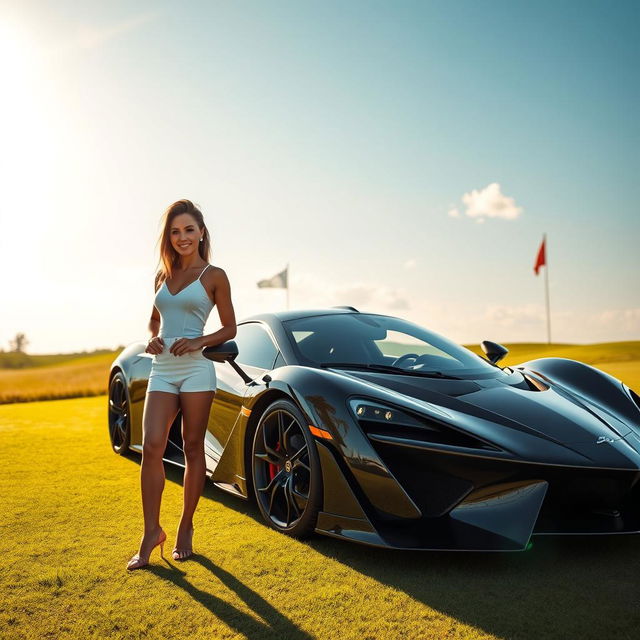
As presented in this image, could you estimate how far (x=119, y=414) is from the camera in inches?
253

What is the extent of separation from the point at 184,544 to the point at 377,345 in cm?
193

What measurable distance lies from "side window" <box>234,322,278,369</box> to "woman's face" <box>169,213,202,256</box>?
110 centimetres

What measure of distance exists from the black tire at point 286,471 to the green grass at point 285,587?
12 centimetres

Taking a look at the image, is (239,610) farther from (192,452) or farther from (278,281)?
(278,281)

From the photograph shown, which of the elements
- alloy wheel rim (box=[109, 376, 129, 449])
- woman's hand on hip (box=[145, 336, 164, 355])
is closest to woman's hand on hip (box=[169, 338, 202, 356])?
woman's hand on hip (box=[145, 336, 164, 355])

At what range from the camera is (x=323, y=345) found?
4402mm

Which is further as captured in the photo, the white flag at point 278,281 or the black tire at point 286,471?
the white flag at point 278,281

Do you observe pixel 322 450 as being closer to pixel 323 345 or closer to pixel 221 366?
pixel 323 345

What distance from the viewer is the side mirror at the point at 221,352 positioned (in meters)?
3.44

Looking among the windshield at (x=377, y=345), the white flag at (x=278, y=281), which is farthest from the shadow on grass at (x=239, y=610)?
the white flag at (x=278, y=281)

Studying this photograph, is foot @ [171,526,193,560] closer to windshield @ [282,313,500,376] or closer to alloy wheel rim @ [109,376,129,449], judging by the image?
windshield @ [282,313,500,376]

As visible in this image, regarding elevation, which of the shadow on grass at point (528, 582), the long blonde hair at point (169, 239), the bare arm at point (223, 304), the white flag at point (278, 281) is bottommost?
the shadow on grass at point (528, 582)

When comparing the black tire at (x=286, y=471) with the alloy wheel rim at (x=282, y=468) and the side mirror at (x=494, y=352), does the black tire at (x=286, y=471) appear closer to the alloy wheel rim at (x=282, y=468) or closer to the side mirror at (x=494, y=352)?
the alloy wheel rim at (x=282, y=468)

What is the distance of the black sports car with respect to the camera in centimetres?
303
